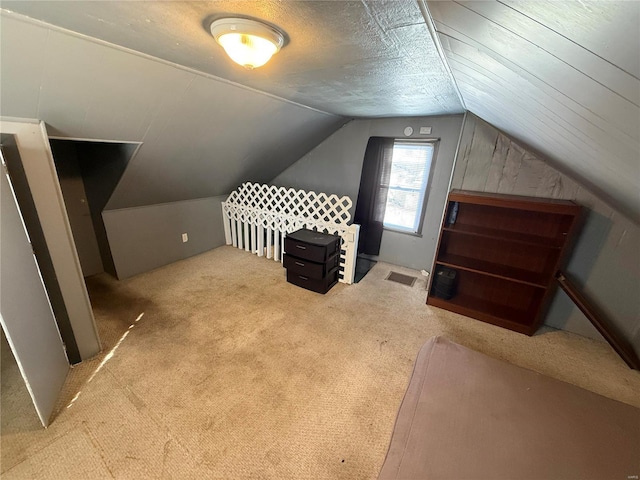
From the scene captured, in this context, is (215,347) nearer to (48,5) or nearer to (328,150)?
(48,5)

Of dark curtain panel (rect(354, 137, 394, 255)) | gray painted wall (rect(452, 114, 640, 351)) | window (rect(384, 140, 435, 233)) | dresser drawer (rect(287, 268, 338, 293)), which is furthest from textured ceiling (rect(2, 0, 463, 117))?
dresser drawer (rect(287, 268, 338, 293))

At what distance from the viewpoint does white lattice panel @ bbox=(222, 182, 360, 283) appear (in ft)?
9.92

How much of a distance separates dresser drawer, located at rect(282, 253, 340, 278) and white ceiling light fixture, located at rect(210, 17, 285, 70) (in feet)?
6.38

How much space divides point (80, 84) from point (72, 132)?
44cm

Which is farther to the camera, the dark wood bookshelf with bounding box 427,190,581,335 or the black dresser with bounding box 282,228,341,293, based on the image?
the black dresser with bounding box 282,228,341,293

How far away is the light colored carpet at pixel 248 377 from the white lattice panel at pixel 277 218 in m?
0.66

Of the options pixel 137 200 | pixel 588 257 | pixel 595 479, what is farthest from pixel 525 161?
pixel 137 200

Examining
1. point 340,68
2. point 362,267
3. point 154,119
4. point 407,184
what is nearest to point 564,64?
point 340,68

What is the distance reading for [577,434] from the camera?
102 centimetres

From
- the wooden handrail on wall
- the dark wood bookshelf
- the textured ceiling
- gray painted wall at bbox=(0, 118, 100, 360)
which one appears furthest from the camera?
the dark wood bookshelf

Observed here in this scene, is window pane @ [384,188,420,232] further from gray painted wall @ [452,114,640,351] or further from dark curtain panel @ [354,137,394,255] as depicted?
gray painted wall @ [452,114,640,351]

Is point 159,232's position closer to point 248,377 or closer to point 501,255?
point 248,377

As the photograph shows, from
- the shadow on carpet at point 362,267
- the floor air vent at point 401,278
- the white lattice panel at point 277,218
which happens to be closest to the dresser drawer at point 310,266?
the white lattice panel at point 277,218

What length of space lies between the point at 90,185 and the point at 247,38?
2635 millimetres
